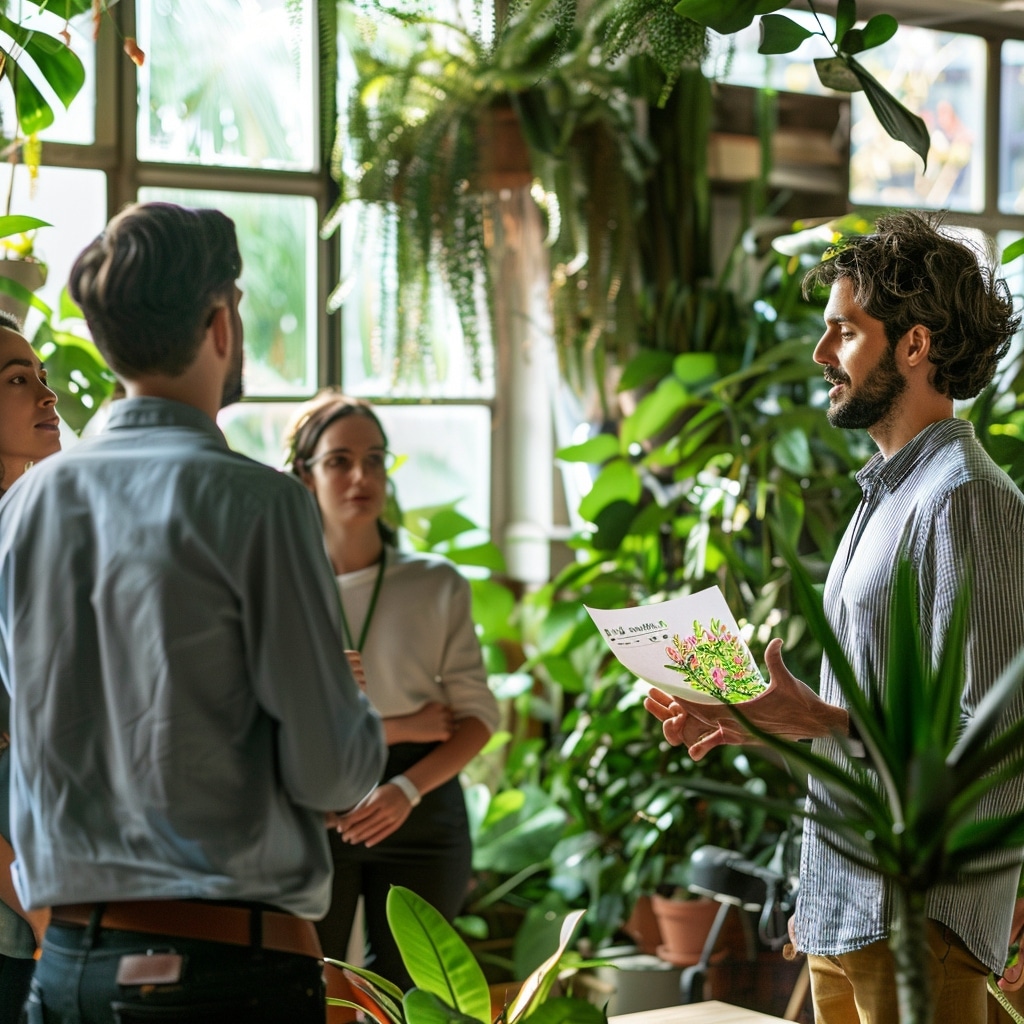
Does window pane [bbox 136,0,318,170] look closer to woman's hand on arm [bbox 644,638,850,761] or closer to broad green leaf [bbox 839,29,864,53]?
broad green leaf [bbox 839,29,864,53]

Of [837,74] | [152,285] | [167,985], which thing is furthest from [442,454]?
[167,985]

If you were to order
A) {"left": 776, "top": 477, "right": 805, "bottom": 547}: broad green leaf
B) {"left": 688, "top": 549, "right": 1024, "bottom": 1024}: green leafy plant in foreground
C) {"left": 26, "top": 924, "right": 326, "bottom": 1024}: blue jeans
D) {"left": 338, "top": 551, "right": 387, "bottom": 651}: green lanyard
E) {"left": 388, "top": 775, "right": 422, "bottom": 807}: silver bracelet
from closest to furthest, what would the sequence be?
{"left": 688, "top": 549, "right": 1024, "bottom": 1024}: green leafy plant in foreground
{"left": 26, "top": 924, "right": 326, "bottom": 1024}: blue jeans
{"left": 388, "top": 775, "right": 422, "bottom": 807}: silver bracelet
{"left": 338, "top": 551, "right": 387, "bottom": 651}: green lanyard
{"left": 776, "top": 477, "right": 805, "bottom": 547}: broad green leaf

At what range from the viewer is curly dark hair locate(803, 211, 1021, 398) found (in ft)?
5.50

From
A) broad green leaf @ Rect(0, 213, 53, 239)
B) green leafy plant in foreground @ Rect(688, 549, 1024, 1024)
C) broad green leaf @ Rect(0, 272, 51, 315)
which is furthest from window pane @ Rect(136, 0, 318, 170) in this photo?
green leafy plant in foreground @ Rect(688, 549, 1024, 1024)

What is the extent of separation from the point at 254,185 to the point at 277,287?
0.90ft

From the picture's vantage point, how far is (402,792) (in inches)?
88.5

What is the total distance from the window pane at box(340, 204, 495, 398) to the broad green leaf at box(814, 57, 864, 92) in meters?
1.64

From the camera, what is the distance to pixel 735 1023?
218 cm

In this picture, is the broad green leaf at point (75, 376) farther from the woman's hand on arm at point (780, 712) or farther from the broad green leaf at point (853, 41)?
the broad green leaf at point (853, 41)

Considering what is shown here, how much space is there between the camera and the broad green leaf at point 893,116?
5.36 feet

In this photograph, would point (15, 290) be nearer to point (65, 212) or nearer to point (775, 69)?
point (65, 212)

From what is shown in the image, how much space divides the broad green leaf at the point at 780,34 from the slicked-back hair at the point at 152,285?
29.5 inches

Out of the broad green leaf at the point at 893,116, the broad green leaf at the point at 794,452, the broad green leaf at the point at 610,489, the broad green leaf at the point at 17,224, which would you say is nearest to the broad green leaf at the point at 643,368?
the broad green leaf at the point at 610,489

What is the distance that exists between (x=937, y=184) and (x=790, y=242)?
150 centimetres
